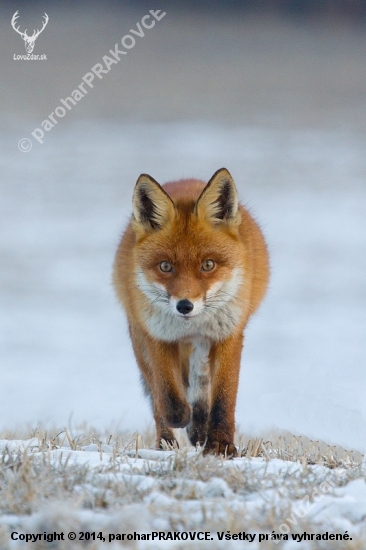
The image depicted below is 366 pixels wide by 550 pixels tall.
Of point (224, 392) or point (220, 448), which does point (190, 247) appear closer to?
point (224, 392)

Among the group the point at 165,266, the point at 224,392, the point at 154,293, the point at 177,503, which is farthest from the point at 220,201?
the point at 177,503

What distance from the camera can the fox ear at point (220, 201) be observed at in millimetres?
4984

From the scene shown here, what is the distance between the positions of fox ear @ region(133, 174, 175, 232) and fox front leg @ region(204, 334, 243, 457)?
97 cm

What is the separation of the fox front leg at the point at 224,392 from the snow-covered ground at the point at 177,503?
2.95 ft

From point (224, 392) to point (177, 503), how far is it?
69.9 inches

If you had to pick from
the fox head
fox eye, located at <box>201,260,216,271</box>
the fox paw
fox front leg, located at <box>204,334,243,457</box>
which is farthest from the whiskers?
the fox paw

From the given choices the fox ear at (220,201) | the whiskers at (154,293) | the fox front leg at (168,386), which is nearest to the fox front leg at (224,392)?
the fox front leg at (168,386)

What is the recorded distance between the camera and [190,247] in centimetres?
494

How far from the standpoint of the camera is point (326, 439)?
6.88m

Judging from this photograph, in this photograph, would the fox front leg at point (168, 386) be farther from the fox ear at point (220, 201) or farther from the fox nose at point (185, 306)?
the fox ear at point (220, 201)

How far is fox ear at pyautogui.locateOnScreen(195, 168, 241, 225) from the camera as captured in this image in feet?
16.4

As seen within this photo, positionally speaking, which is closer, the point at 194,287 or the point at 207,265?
the point at 194,287

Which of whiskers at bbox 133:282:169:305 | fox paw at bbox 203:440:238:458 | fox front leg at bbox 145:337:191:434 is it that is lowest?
fox paw at bbox 203:440:238:458

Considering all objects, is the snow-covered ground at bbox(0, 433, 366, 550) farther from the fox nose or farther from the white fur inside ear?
the white fur inside ear
